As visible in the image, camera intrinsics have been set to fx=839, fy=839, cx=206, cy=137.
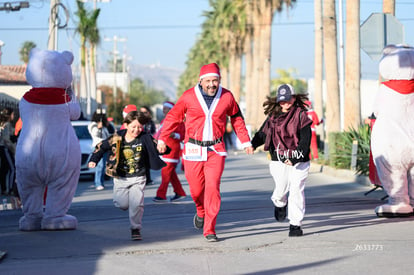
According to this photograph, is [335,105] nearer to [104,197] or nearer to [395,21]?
[395,21]

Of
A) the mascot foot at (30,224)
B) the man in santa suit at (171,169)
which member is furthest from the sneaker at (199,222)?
the man in santa suit at (171,169)

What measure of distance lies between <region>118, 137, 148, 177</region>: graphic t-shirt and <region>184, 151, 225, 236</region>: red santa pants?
23.3 inches

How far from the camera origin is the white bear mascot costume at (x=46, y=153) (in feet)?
33.9

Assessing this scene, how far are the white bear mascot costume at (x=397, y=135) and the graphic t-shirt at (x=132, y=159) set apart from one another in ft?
11.0

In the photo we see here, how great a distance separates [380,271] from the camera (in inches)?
280

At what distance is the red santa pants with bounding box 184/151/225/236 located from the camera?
9062 mm

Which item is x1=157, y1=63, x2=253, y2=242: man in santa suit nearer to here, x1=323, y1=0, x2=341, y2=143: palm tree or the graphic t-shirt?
the graphic t-shirt

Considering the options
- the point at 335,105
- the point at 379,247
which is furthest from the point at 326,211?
the point at 335,105

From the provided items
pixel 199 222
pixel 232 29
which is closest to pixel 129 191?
pixel 199 222

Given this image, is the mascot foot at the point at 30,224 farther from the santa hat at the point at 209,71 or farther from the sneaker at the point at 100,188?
the sneaker at the point at 100,188

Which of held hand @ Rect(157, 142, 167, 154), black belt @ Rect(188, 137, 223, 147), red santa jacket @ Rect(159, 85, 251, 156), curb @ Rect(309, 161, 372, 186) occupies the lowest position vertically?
curb @ Rect(309, 161, 372, 186)

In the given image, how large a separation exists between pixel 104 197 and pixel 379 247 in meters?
8.22

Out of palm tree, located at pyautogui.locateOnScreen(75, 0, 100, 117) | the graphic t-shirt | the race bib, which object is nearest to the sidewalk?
the graphic t-shirt

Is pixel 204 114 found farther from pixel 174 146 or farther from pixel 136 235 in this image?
pixel 174 146
